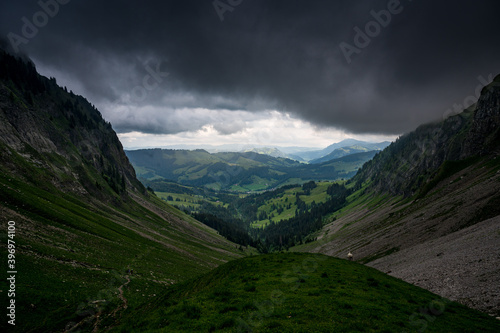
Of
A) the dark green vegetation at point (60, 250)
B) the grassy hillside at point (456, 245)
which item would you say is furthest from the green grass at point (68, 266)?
the grassy hillside at point (456, 245)

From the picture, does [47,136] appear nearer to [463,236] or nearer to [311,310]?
[311,310]

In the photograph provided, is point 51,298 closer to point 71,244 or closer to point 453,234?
point 71,244

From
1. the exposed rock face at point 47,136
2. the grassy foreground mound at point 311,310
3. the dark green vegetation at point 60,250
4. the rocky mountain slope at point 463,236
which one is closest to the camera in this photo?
the grassy foreground mound at point 311,310

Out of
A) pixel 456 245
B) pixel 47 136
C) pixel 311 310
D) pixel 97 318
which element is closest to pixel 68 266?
pixel 97 318

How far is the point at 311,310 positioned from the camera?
16391 mm

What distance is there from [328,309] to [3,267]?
3911 cm

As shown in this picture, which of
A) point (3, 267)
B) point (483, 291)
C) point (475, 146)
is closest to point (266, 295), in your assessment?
point (483, 291)

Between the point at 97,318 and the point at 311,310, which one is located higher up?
the point at 311,310

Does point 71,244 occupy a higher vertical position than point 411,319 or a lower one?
higher

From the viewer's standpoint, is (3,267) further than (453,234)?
No

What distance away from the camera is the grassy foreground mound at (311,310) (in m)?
14.6

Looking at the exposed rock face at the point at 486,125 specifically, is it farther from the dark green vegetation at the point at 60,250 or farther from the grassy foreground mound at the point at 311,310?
the dark green vegetation at the point at 60,250

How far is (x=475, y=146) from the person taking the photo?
122562 millimetres

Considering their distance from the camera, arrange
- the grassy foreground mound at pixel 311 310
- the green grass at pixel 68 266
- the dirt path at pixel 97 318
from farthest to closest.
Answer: the green grass at pixel 68 266
the dirt path at pixel 97 318
the grassy foreground mound at pixel 311 310
